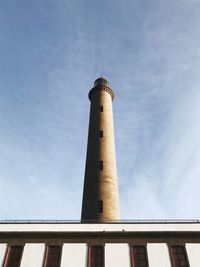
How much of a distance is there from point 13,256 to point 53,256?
2.65m

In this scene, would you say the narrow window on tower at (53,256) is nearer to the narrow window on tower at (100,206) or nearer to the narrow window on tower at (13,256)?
the narrow window on tower at (13,256)

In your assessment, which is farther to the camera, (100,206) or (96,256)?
(100,206)

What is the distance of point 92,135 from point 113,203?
8621 millimetres

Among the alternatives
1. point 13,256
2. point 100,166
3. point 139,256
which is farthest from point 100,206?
point 13,256

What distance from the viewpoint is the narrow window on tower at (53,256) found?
17.6 metres

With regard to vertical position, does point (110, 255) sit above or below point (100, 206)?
below

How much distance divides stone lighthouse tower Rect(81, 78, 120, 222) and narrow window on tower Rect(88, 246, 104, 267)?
3551mm

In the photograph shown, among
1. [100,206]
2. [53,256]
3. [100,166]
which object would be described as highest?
[100,166]

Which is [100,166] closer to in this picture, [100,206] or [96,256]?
[100,206]

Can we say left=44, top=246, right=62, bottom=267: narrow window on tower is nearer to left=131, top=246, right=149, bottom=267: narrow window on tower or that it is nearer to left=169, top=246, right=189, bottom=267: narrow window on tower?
left=131, top=246, right=149, bottom=267: narrow window on tower

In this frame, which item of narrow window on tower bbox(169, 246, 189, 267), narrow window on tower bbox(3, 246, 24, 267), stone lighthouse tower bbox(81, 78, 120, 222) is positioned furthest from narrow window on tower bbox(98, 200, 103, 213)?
narrow window on tower bbox(3, 246, 24, 267)

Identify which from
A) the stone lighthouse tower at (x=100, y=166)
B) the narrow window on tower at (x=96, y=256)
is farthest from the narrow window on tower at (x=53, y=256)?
the stone lighthouse tower at (x=100, y=166)

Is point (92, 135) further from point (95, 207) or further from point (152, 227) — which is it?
point (152, 227)

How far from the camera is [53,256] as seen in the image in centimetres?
1798
